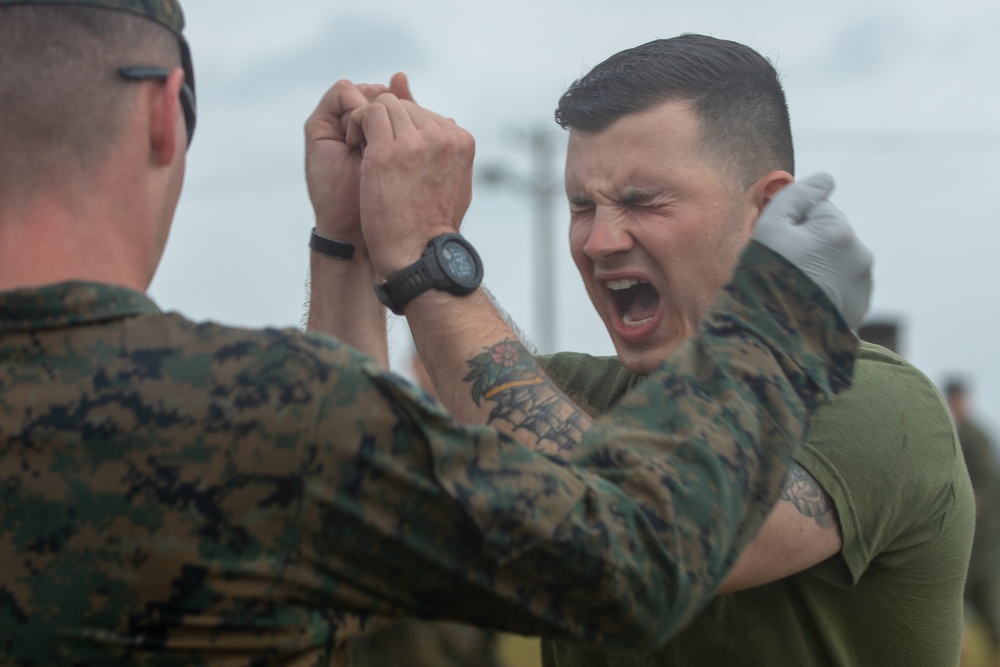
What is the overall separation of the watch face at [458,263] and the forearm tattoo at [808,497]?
2.76ft

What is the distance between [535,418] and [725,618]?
0.72 meters

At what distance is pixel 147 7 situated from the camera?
6.70 ft

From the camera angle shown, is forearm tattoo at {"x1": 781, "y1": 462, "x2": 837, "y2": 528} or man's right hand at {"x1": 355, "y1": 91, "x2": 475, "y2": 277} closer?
forearm tattoo at {"x1": 781, "y1": 462, "x2": 837, "y2": 528}

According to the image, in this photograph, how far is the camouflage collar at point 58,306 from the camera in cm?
180

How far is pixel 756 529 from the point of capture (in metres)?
1.98

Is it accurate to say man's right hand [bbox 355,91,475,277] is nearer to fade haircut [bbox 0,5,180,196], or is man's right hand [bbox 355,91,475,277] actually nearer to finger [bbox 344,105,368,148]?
finger [bbox 344,105,368,148]

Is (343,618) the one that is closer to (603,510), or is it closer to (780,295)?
(603,510)

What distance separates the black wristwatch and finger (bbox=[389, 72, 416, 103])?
510mm

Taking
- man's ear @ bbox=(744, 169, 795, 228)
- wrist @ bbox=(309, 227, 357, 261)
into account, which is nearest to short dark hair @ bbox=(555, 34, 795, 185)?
man's ear @ bbox=(744, 169, 795, 228)

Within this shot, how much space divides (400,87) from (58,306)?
145 centimetres

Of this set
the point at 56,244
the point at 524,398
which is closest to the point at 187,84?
the point at 56,244

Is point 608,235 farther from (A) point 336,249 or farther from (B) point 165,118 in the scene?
(B) point 165,118

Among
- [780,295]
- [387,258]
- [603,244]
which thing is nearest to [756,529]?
[780,295]

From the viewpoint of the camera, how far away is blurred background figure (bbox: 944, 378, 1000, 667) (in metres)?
13.0
